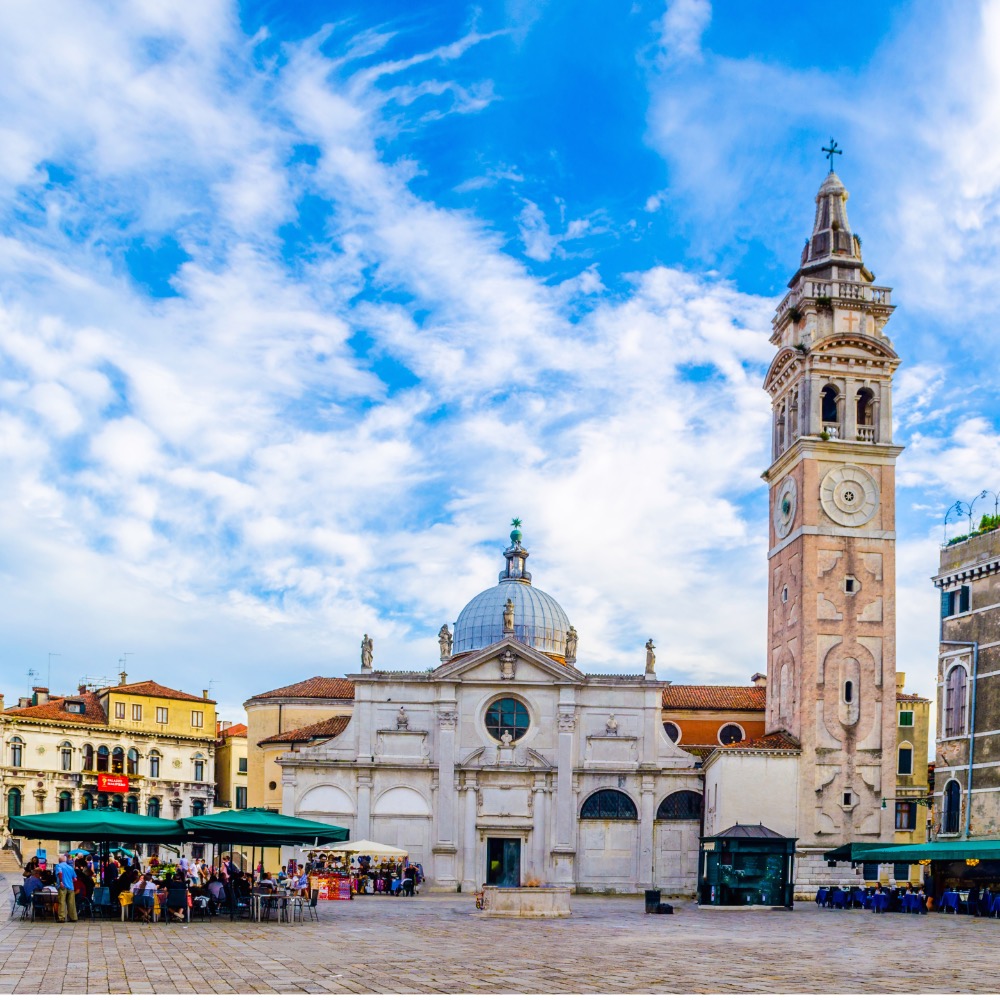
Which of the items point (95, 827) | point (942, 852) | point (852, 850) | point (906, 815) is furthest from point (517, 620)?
point (95, 827)

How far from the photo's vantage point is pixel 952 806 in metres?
48.6

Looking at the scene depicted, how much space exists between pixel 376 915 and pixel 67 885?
8.95 metres

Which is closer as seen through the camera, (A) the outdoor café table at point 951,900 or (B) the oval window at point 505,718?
(A) the outdoor café table at point 951,900

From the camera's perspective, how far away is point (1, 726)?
68.1 m

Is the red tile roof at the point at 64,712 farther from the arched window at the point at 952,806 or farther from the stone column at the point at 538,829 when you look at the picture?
the arched window at the point at 952,806

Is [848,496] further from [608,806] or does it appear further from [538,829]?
[538,829]

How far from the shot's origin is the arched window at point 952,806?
158 feet

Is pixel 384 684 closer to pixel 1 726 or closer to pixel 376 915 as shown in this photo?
pixel 376 915

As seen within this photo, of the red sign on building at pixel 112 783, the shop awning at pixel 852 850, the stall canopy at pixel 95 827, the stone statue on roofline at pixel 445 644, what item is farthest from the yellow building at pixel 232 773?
the stall canopy at pixel 95 827

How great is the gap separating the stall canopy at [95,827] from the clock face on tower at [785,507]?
97.5ft

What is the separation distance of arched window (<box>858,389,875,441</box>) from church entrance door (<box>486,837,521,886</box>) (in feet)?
66.9

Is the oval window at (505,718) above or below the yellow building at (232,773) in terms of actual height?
above

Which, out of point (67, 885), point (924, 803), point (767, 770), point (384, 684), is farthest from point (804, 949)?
point (924, 803)

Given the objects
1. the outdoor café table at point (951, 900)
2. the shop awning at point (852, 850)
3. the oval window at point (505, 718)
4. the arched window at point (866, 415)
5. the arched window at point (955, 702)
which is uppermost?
the arched window at point (866, 415)
